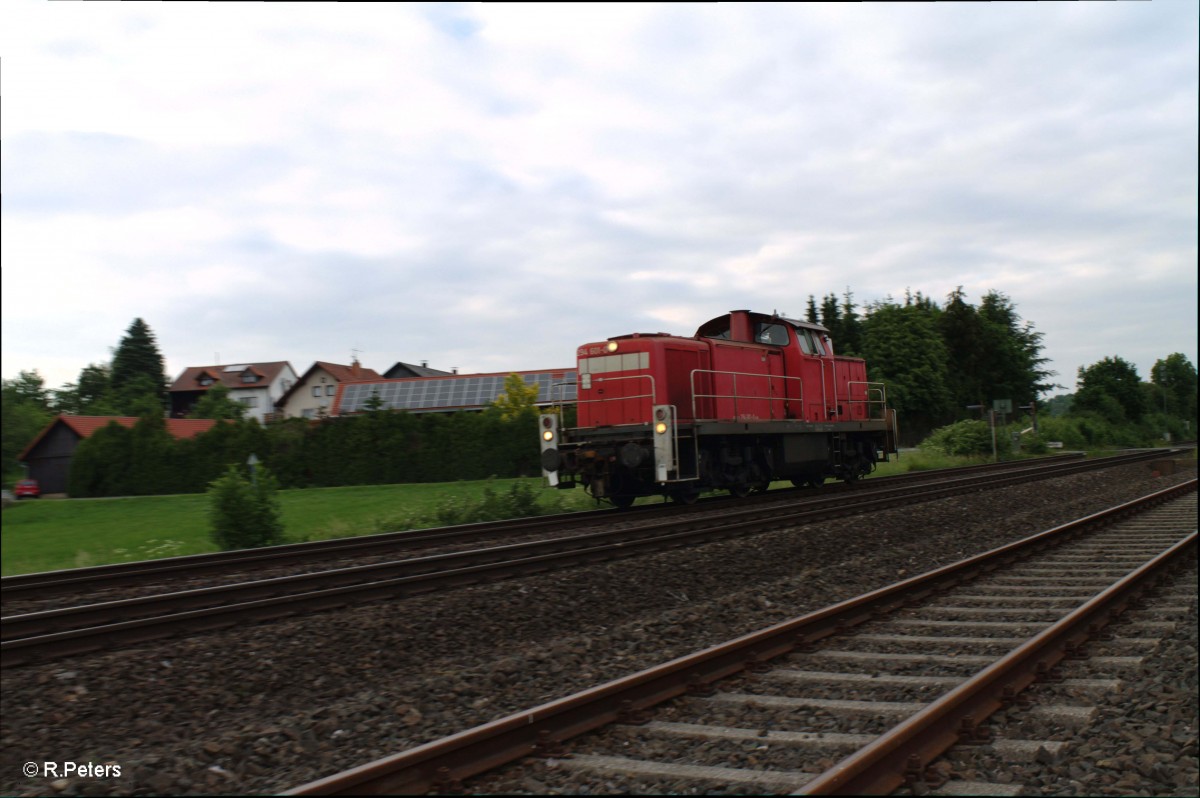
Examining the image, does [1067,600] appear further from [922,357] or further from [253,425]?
[922,357]

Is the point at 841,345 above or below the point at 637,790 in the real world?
above

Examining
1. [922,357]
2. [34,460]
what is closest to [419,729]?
[922,357]

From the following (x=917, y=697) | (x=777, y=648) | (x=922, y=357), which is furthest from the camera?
(x=922, y=357)

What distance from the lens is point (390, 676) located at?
636 cm

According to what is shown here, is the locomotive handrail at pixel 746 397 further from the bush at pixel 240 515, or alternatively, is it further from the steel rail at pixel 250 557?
the bush at pixel 240 515

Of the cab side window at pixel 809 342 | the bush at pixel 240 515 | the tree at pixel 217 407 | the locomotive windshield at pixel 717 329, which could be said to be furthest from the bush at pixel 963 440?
the tree at pixel 217 407

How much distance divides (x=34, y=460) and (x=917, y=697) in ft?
175

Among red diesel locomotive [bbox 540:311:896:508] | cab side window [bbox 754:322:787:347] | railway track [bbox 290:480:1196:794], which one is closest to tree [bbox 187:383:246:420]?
red diesel locomotive [bbox 540:311:896:508]

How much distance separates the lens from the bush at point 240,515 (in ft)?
47.6

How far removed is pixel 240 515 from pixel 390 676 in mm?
9368

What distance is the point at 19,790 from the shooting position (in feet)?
14.4

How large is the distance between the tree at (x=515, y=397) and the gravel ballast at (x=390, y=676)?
72.3ft

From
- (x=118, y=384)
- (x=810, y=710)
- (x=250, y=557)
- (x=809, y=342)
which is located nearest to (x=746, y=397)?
(x=809, y=342)

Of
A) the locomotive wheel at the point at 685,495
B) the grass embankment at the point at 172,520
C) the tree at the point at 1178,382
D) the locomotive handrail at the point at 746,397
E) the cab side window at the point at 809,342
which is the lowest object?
the grass embankment at the point at 172,520
